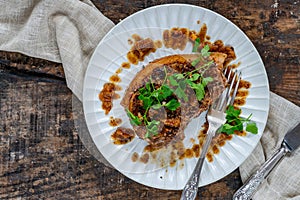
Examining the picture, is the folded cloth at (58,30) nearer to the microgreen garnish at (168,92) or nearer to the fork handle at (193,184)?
the microgreen garnish at (168,92)

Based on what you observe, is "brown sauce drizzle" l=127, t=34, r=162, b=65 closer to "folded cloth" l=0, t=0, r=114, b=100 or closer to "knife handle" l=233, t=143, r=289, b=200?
"folded cloth" l=0, t=0, r=114, b=100

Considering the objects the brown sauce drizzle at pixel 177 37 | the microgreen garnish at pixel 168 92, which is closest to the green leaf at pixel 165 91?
the microgreen garnish at pixel 168 92

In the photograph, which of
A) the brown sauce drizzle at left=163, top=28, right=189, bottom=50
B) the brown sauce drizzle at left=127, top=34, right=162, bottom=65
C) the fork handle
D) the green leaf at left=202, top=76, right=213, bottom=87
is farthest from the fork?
the brown sauce drizzle at left=127, top=34, right=162, bottom=65

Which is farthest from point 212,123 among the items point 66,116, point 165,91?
point 66,116

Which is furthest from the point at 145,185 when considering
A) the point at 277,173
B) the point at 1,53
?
the point at 1,53

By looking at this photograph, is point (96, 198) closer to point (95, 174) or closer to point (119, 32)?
point (95, 174)
